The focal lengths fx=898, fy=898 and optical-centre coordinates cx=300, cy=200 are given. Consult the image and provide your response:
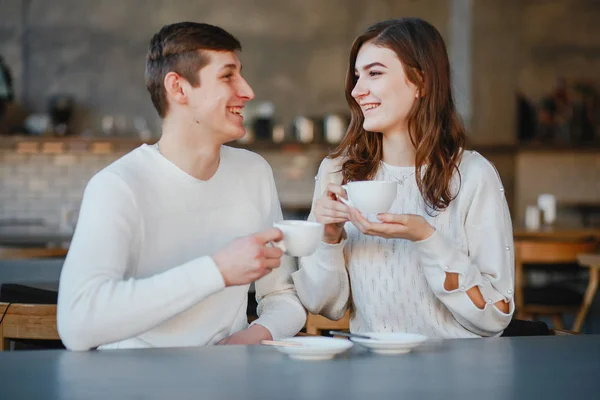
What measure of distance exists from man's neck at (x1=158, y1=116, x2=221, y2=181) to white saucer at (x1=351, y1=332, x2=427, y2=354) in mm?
639

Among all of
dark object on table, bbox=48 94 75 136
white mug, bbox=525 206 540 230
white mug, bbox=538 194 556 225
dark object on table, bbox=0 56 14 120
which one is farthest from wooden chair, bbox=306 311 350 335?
dark object on table, bbox=0 56 14 120

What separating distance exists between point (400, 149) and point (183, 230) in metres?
0.66

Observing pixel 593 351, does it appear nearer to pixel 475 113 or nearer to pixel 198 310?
pixel 198 310

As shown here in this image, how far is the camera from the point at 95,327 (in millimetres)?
1799

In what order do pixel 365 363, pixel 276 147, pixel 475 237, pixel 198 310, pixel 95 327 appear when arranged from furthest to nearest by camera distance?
pixel 276 147
pixel 475 237
pixel 198 310
pixel 95 327
pixel 365 363

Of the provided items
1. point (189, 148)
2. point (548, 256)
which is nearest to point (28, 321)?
point (189, 148)

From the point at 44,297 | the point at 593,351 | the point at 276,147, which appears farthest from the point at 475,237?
the point at 276,147

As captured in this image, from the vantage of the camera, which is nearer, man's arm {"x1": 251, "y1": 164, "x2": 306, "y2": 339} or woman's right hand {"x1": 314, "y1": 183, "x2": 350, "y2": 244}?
woman's right hand {"x1": 314, "y1": 183, "x2": 350, "y2": 244}

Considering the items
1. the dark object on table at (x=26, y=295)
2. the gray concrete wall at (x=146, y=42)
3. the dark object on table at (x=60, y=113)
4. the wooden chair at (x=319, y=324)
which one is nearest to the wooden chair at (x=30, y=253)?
the dark object on table at (x=26, y=295)

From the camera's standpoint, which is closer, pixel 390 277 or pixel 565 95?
pixel 390 277

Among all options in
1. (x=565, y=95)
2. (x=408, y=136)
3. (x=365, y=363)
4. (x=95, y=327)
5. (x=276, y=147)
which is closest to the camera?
(x=365, y=363)

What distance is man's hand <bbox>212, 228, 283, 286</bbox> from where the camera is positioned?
5.91 ft

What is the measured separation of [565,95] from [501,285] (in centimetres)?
740

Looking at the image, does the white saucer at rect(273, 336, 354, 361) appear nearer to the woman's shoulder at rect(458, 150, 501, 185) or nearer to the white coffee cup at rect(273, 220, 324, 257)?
the white coffee cup at rect(273, 220, 324, 257)
